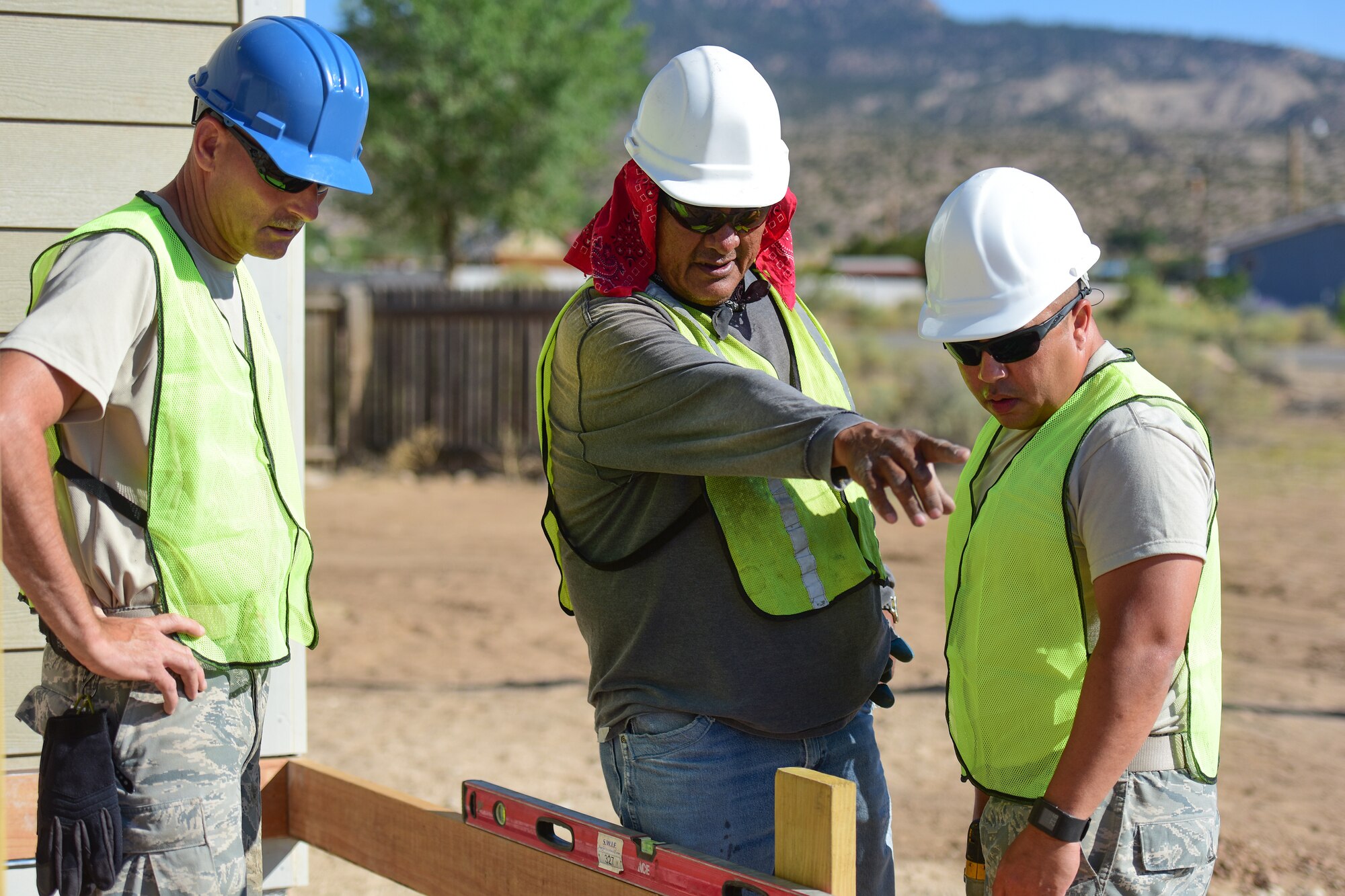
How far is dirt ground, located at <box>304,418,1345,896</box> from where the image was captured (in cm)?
507

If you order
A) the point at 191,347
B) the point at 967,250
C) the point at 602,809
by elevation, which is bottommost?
the point at 602,809

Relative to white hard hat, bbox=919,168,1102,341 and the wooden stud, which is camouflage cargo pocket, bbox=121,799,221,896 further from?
white hard hat, bbox=919,168,1102,341

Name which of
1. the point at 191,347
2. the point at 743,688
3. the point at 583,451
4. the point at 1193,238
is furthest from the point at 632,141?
the point at 1193,238

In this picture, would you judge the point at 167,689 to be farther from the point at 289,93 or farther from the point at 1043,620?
the point at 1043,620

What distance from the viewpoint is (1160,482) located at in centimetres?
190

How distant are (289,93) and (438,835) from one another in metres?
1.39

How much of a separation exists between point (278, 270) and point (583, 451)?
151cm

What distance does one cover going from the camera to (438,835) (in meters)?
2.48

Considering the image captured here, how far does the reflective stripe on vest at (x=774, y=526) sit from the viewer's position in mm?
2107

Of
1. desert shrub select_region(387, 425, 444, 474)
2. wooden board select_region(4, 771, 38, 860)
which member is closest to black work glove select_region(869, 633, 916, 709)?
wooden board select_region(4, 771, 38, 860)

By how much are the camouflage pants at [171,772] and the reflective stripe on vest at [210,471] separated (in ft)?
0.33

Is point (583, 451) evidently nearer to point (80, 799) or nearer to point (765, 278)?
point (765, 278)

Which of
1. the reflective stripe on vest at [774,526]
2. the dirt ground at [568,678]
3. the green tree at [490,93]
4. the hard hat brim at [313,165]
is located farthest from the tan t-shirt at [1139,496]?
the green tree at [490,93]

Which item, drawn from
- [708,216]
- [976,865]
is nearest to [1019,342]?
[708,216]
